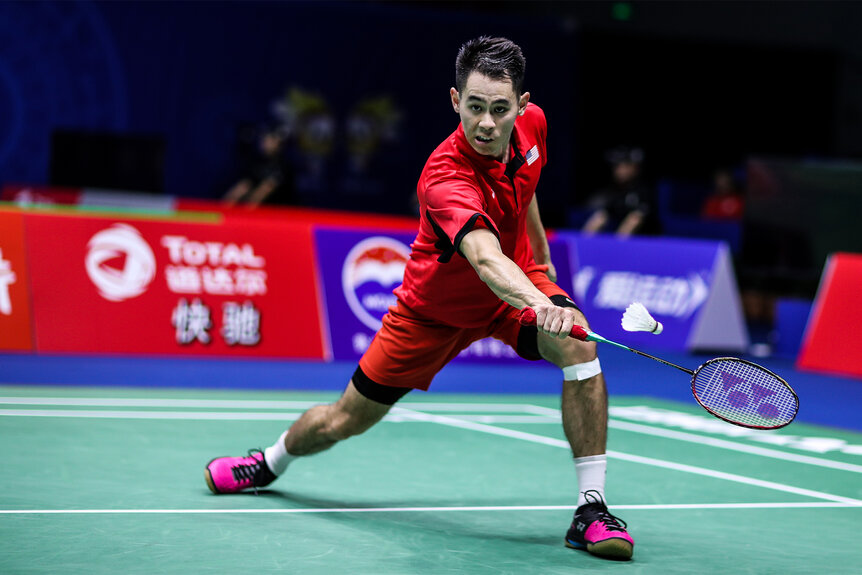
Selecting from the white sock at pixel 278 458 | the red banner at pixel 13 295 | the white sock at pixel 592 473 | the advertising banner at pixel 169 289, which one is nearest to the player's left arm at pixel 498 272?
the white sock at pixel 592 473

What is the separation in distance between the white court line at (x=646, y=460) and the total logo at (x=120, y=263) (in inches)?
88.6

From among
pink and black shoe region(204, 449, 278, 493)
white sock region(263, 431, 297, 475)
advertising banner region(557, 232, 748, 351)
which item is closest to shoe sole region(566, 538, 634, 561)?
white sock region(263, 431, 297, 475)

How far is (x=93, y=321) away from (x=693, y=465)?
14.5 feet

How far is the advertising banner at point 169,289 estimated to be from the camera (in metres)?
8.53

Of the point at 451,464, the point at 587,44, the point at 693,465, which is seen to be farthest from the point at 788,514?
the point at 587,44

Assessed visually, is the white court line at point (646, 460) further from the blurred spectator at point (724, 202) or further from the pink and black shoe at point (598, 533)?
the blurred spectator at point (724, 202)

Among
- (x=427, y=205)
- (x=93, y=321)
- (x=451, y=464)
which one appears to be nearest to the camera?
(x=427, y=205)

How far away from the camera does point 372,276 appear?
9.23 metres

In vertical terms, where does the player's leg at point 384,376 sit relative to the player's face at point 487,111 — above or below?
below

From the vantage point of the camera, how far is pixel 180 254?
8.79 meters

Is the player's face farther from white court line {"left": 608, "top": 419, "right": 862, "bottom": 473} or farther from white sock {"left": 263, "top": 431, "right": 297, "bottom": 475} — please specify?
white court line {"left": 608, "top": 419, "right": 862, "bottom": 473}

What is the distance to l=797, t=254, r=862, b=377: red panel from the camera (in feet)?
32.0

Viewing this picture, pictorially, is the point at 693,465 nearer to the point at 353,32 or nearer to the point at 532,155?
the point at 532,155

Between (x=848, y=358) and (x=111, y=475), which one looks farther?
(x=848, y=358)
